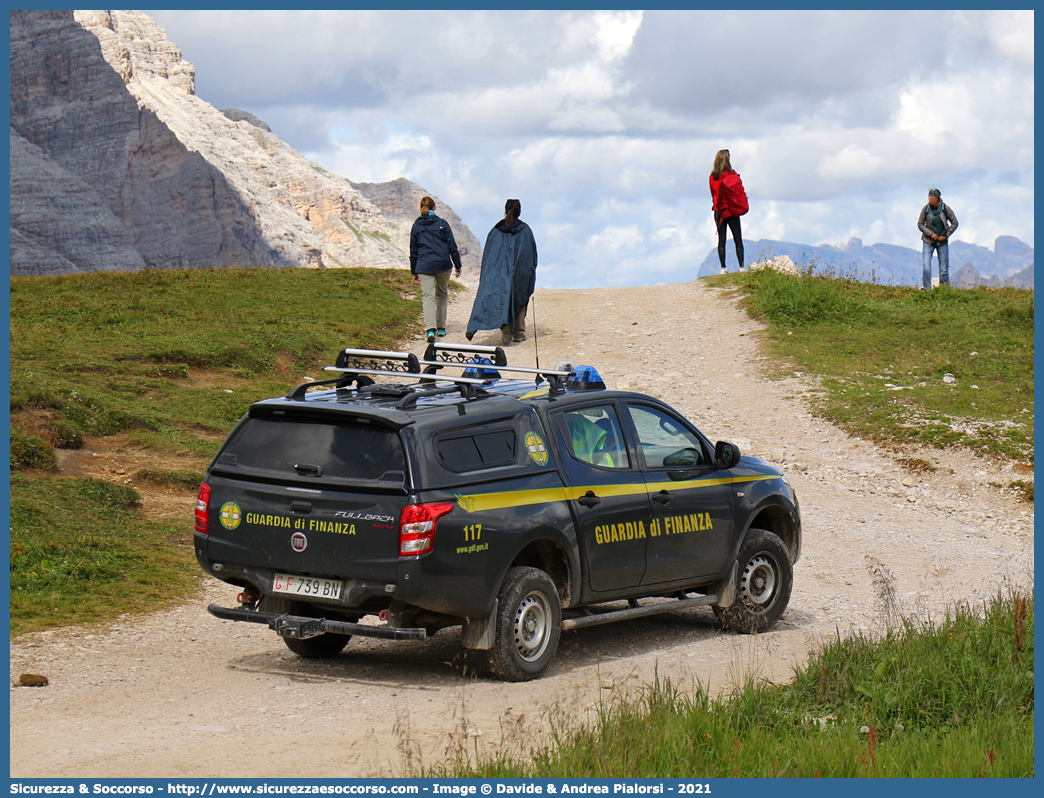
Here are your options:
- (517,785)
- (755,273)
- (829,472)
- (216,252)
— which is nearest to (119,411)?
(829,472)

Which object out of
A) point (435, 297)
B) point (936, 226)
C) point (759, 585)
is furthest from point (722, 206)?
point (759, 585)

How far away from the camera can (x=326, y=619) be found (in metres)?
6.90

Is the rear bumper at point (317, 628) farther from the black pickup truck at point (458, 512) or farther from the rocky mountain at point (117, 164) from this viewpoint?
the rocky mountain at point (117, 164)

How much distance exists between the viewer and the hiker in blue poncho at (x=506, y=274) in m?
19.9

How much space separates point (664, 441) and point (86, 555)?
511 centimetres

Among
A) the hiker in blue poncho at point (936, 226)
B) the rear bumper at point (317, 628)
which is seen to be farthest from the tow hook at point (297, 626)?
the hiker in blue poncho at point (936, 226)

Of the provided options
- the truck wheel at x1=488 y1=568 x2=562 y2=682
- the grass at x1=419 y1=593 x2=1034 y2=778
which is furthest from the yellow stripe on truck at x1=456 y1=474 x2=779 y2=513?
the grass at x1=419 y1=593 x2=1034 y2=778

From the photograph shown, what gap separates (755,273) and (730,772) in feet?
70.3

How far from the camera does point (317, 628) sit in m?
6.81

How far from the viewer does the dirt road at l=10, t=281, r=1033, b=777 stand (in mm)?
5656

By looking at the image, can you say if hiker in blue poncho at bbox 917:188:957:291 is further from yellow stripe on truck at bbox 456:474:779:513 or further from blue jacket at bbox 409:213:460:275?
yellow stripe on truck at bbox 456:474:779:513

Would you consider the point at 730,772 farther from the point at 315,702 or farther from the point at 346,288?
the point at 346,288

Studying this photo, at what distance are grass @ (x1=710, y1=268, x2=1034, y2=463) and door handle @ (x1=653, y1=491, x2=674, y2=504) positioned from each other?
8150 mm

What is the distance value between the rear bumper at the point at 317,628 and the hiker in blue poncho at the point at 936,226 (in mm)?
20658
